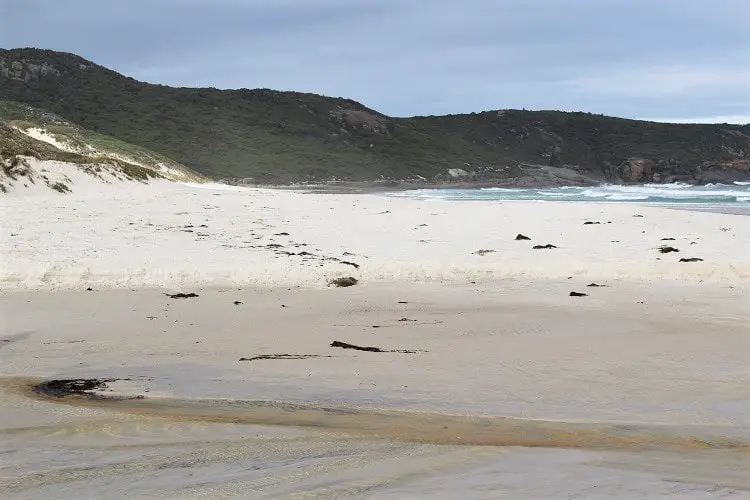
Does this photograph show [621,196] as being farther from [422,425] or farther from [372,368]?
[422,425]

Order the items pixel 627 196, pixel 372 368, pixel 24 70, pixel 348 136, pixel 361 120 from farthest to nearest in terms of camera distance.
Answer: pixel 361 120 < pixel 348 136 < pixel 24 70 < pixel 627 196 < pixel 372 368

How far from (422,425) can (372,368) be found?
4.14ft

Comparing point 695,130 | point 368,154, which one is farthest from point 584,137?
point 368,154

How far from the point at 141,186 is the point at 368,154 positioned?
7746cm

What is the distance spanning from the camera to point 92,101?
9469cm

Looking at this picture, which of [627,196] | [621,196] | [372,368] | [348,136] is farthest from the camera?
[348,136]

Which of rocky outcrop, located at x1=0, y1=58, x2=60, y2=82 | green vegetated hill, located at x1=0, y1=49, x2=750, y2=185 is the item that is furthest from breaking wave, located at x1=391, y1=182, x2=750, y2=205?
rocky outcrop, located at x1=0, y1=58, x2=60, y2=82

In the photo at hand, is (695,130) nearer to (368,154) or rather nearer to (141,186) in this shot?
(368,154)

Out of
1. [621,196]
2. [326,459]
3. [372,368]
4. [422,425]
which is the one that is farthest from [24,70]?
[326,459]

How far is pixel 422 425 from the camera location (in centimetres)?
409

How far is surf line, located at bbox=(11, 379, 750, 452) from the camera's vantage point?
12.4 feet

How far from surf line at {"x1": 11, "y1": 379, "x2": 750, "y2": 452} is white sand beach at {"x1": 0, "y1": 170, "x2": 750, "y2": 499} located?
19 mm

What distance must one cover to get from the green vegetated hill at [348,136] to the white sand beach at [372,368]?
62535 millimetres

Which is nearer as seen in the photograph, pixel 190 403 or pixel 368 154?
pixel 190 403
